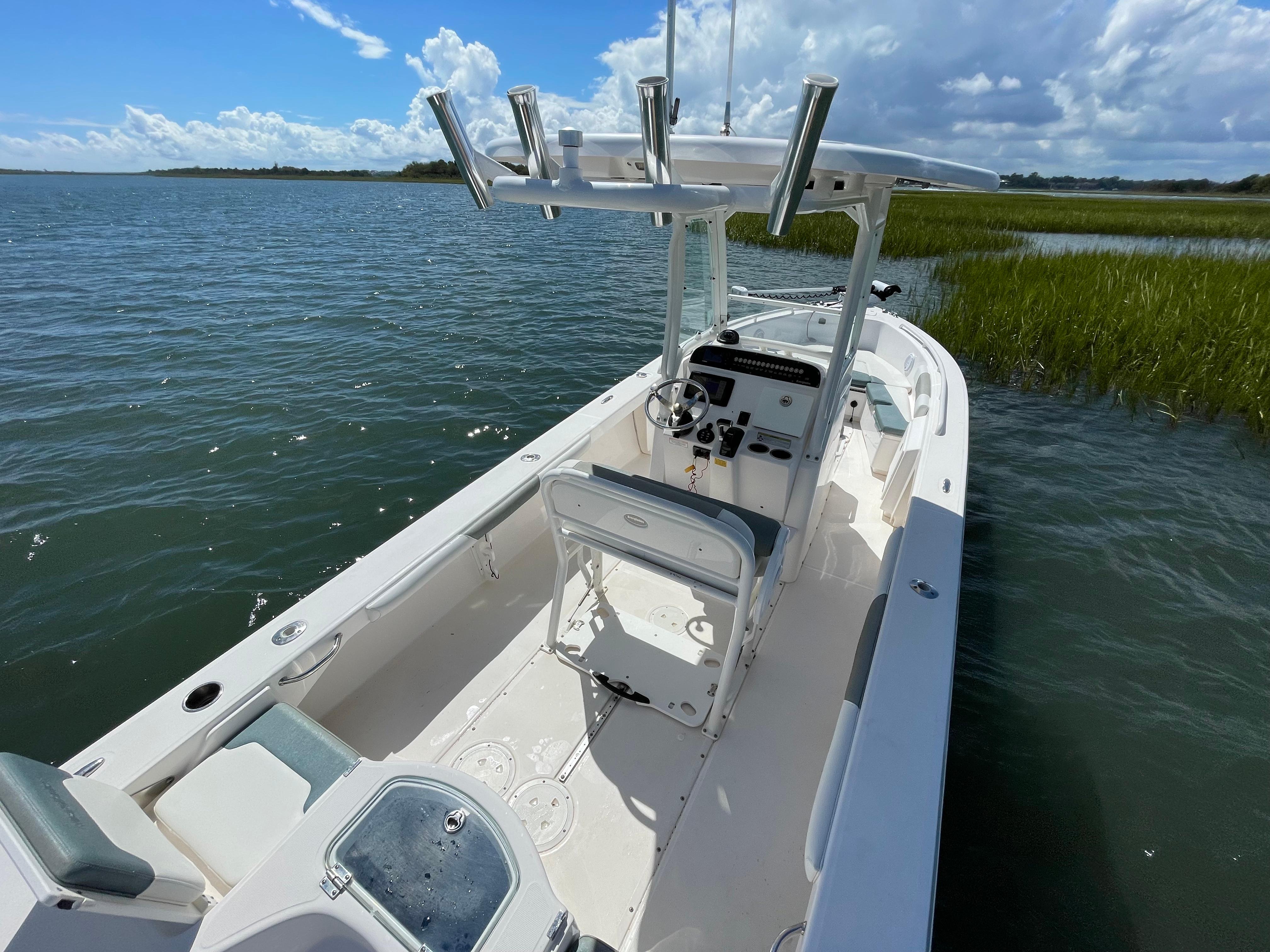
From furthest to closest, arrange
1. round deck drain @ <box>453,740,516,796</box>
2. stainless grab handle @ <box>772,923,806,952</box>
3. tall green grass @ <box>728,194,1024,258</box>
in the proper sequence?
tall green grass @ <box>728,194,1024,258</box>, round deck drain @ <box>453,740,516,796</box>, stainless grab handle @ <box>772,923,806,952</box>

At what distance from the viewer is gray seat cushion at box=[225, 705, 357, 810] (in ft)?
5.14

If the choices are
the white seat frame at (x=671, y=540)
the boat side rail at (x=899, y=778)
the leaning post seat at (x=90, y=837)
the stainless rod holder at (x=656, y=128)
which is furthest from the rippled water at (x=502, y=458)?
the stainless rod holder at (x=656, y=128)

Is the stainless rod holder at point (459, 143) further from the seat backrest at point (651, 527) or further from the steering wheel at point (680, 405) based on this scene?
the steering wheel at point (680, 405)

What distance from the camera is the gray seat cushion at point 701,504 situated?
74.5 inches

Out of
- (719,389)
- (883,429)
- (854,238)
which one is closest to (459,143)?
(719,389)

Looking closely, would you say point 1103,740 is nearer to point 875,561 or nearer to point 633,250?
point 875,561

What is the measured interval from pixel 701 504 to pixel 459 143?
143cm

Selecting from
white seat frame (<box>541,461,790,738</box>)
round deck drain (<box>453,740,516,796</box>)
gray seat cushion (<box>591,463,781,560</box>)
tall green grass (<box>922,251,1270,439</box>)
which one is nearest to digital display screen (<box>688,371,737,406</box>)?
gray seat cushion (<box>591,463,781,560</box>)

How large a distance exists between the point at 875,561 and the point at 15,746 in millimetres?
5008

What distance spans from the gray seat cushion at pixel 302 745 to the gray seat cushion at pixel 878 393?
417cm

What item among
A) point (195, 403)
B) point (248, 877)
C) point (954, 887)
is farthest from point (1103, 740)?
point (195, 403)

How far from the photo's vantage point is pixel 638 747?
85.0 inches

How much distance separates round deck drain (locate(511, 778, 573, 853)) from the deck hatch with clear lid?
26.8 inches

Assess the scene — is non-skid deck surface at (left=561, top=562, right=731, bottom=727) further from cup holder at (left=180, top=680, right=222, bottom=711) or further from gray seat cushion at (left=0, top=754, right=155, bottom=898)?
gray seat cushion at (left=0, top=754, right=155, bottom=898)
